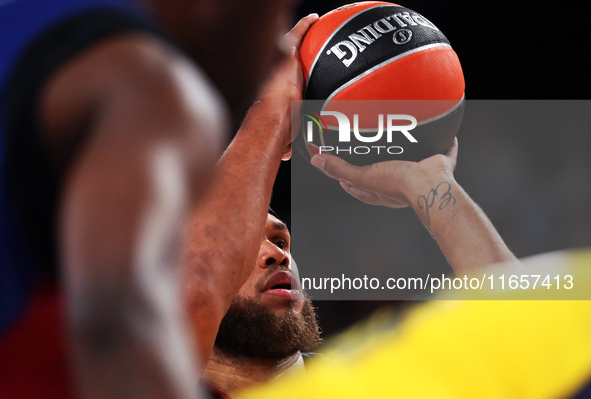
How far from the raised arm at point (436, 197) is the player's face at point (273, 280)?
0.30 meters

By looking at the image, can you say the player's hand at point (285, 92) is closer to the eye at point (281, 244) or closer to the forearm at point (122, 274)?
the eye at point (281, 244)

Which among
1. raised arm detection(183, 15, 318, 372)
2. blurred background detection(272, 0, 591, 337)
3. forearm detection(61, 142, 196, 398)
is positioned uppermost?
forearm detection(61, 142, 196, 398)

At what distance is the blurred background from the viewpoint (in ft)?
15.6

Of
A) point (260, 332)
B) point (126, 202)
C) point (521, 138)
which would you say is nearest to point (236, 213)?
point (260, 332)

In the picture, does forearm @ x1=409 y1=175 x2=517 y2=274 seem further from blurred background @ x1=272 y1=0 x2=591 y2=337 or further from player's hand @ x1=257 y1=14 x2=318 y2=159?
blurred background @ x1=272 y1=0 x2=591 y2=337

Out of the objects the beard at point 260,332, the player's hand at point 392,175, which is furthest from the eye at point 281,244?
the player's hand at point 392,175

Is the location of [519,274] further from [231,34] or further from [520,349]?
[231,34]

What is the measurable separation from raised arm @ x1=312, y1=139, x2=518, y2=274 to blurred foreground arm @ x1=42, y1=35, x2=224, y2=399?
1.37 metres

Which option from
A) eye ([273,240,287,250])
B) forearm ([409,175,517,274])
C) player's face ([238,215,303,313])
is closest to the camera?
forearm ([409,175,517,274])

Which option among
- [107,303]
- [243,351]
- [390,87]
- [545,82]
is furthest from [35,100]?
[545,82]

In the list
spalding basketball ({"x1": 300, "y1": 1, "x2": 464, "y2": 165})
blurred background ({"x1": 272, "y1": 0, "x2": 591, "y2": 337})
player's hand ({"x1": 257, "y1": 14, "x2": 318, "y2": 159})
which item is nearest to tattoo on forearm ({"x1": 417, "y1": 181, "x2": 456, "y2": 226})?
spalding basketball ({"x1": 300, "y1": 1, "x2": 464, "y2": 165})

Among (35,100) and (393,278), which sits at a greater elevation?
(35,100)

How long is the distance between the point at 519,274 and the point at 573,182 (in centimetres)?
429

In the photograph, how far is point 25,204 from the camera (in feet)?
1.53
